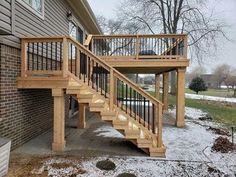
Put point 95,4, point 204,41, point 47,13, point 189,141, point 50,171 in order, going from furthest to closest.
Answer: point 95,4, point 204,41, point 47,13, point 189,141, point 50,171

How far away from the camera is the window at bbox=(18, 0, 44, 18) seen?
629cm

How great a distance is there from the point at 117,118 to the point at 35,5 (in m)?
3.78

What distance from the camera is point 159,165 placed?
202 inches

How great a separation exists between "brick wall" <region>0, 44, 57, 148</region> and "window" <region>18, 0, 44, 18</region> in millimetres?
1176

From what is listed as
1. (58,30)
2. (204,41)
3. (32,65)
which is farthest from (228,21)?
(32,65)

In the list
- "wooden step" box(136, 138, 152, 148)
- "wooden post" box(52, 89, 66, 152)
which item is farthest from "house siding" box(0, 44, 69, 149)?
"wooden step" box(136, 138, 152, 148)

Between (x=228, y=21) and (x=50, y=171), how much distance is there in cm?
2589

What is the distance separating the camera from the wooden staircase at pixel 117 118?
5.73m

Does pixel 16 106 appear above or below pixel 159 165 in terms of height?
above

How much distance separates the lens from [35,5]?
7031 mm

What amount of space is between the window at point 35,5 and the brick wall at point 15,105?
46.3 inches

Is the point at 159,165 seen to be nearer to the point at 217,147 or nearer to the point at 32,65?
the point at 217,147

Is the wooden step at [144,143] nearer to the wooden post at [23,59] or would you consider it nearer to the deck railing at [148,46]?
the wooden post at [23,59]

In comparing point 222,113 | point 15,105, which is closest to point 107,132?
point 15,105
